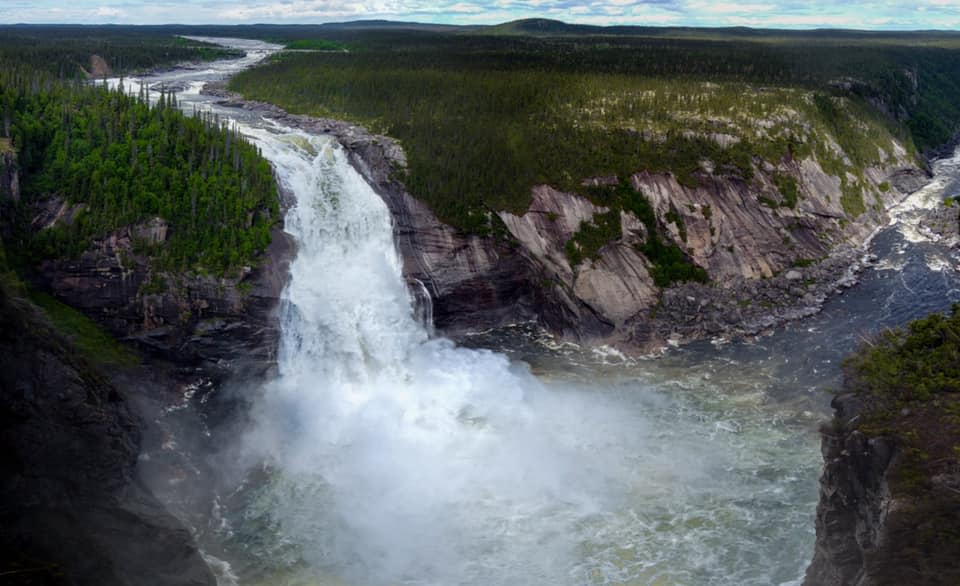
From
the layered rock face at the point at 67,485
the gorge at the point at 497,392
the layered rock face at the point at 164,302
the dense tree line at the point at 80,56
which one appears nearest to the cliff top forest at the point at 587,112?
the gorge at the point at 497,392

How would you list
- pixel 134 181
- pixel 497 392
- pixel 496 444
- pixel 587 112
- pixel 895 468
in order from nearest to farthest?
pixel 895 468, pixel 496 444, pixel 497 392, pixel 134 181, pixel 587 112

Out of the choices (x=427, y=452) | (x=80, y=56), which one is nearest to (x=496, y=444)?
(x=427, y=452)

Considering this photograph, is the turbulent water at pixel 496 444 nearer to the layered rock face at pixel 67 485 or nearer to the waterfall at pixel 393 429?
the waterfall at pixel 393 429

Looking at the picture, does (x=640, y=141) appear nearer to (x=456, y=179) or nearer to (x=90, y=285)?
→ (x=456, y=179)

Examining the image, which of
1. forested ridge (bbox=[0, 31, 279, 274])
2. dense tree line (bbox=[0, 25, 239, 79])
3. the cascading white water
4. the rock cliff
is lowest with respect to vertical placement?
the cascading white water

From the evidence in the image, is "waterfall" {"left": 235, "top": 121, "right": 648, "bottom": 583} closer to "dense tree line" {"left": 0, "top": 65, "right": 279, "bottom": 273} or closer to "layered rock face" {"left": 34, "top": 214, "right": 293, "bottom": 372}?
"layered rock face" {"left": 34, "top": 214, "right": 293, "bottom": 372}

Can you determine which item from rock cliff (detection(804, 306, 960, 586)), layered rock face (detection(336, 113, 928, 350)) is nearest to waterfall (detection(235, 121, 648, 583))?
layered rock face (detection(336, 113, 928, 350))

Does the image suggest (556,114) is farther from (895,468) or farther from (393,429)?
(895,468)
